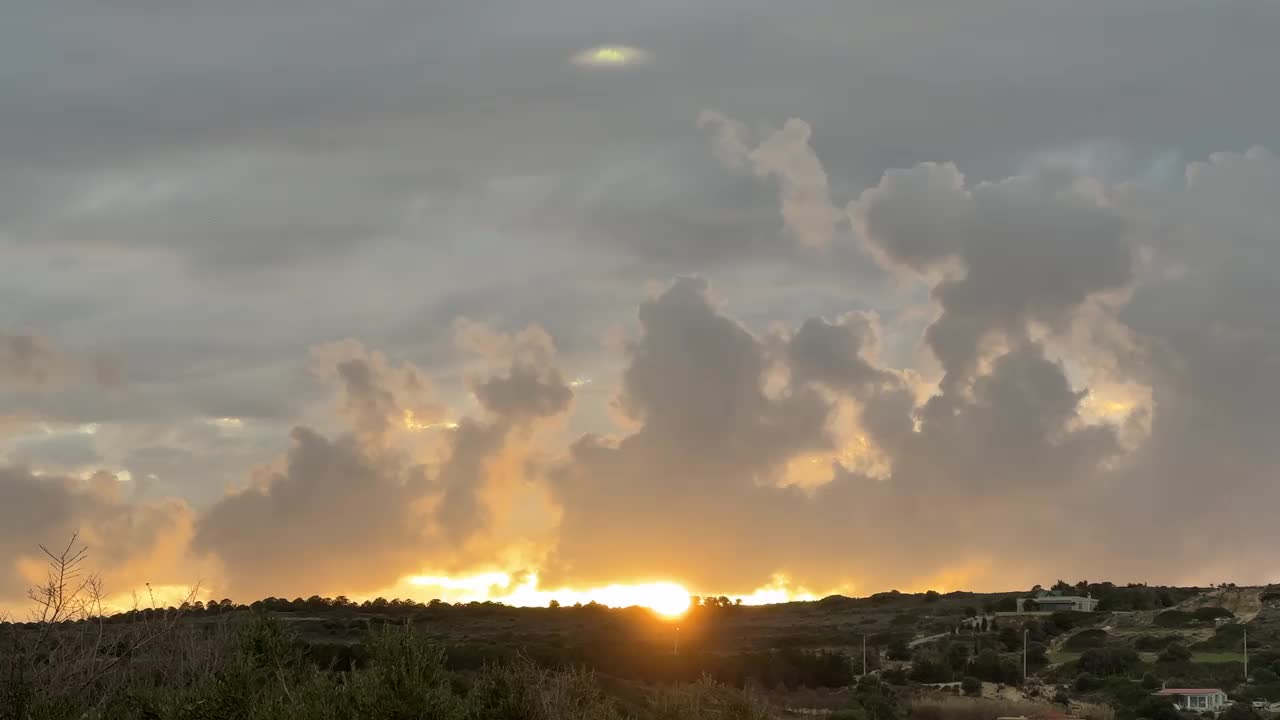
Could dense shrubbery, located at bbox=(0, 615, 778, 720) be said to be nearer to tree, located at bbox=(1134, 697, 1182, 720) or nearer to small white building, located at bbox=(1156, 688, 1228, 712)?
tree, located at bbox=(1134, 697, 1182, 720)

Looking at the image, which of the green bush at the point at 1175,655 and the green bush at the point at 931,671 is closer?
the green bush at the point at 931,671

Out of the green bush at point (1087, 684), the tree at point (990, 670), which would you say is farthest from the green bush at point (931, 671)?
the green bush at point (1087, 684)

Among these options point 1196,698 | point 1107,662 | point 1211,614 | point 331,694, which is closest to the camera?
point 331,694

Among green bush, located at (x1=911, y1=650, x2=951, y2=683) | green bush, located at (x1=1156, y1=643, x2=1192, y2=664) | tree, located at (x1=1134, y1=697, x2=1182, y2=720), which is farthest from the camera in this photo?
green bush, located at (x1=1156, y1=643, x2=1192, y2=664)

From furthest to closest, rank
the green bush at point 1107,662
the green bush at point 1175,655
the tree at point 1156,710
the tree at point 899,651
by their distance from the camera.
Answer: the tree at point 899,651 < the green bush at point 1175,655 < the green bush at point 1107,662 < the tree at point 1156,710

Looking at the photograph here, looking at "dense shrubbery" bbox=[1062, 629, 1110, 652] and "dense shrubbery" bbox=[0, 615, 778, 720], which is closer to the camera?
"dense shrubbery" bbox=[0, 615, 778, 720]

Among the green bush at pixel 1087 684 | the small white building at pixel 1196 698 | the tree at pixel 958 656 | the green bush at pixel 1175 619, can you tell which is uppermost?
the green bush at pixel 1175 619

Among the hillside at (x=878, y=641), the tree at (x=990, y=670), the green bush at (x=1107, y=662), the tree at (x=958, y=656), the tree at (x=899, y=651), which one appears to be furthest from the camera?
the tree at (x=899, y=651)

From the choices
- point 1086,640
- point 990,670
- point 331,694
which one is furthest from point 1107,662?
point 331,694

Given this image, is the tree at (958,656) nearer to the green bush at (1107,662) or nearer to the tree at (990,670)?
the tree at (990,670)

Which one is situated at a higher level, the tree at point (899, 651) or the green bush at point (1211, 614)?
the green bush at point (1211, 614)

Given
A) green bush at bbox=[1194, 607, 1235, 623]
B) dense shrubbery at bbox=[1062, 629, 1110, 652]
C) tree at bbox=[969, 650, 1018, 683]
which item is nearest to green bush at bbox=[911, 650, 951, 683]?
tree at bbox=[969, 650, 1018, 683]

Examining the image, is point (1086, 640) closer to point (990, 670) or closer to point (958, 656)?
point (958, 656)

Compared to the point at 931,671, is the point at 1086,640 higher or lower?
higher
